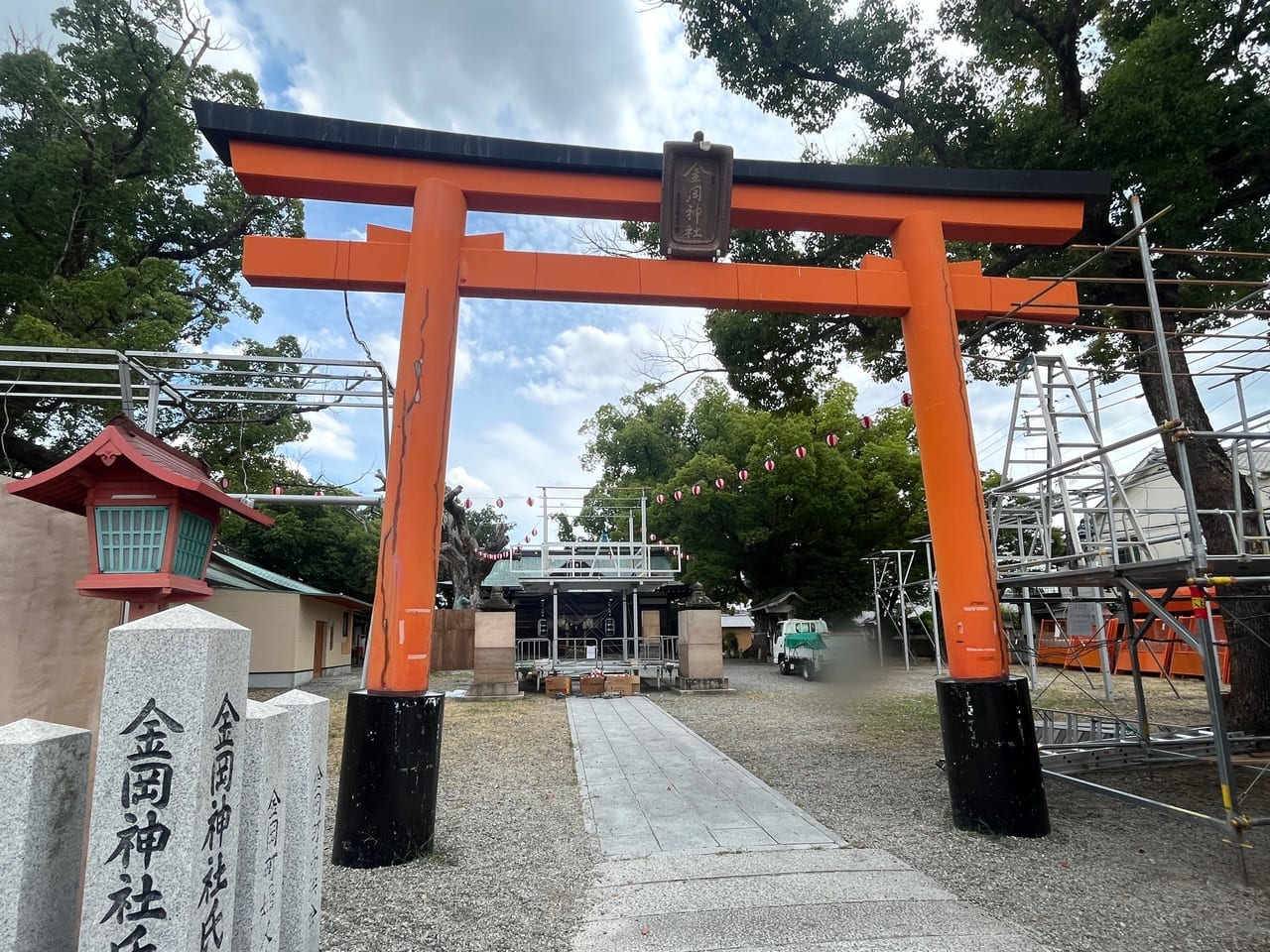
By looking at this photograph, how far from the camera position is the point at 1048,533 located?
21.6ft

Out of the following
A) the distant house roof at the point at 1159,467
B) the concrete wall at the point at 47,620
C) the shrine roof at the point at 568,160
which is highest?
the shrine roof at the point at 568,160

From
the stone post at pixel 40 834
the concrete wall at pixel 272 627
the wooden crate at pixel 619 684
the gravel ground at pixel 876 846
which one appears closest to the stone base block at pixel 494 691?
the wooden crate at pixel 619 684

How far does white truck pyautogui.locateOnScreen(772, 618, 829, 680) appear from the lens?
20047 millimetres

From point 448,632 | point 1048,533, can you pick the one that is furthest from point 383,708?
point 448,632

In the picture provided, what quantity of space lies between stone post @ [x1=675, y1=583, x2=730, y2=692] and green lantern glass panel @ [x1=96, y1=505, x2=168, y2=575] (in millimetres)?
14373

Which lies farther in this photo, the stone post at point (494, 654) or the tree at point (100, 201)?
the stone post at point (494, 654)

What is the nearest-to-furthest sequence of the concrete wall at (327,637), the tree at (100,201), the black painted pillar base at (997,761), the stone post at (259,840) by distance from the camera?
1. the stone post at (259,840)
2. the black painted pillar base at (997,761)
3. the tree at (100,201)
4. the concrete wall at (327,637)

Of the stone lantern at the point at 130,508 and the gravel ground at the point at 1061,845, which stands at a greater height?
the stone lantern at the point at 130,508

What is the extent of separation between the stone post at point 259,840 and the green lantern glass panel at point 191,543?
125 centimetres

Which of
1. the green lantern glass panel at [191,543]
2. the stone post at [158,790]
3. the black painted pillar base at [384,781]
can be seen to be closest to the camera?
the stone post at [158,790]

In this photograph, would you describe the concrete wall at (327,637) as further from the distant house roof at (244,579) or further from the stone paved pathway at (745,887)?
the stone paved pathway at (745,887)

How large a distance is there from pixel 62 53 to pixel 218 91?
8.34 ft

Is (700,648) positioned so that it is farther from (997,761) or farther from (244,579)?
(997,761)

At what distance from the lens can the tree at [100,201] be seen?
A: 11734 mm
